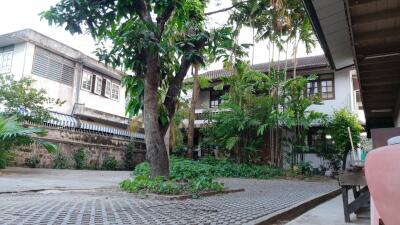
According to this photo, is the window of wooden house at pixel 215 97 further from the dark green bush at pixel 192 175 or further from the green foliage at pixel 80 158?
the green foliage at pixel 80 158

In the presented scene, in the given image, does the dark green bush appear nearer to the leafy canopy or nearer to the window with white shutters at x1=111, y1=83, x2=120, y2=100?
the leafy canopy

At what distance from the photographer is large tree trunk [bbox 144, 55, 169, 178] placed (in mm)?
7641

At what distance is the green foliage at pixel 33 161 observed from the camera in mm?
15547

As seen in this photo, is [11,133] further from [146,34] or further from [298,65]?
[298,65]

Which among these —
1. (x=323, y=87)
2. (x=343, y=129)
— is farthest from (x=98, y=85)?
(x=343, y=129)

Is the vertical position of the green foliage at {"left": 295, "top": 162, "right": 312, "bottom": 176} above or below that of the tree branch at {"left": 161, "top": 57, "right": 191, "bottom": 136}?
below

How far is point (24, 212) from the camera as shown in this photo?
4.39m

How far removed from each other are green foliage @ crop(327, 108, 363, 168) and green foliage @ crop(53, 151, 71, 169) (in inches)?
524

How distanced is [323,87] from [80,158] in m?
13.9

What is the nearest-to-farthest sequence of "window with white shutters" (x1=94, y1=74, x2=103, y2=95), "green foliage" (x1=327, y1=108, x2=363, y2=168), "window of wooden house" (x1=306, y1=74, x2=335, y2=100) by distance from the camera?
"green foliage" (x1=327, y1=108, x2=363, y2=168)
"window of wooden house" (x1=306, y1=74, x2=335, y2=100)
"window with white shutters" (x1=94, y1=74, x2=103, y2=95)

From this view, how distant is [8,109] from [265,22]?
12758mm

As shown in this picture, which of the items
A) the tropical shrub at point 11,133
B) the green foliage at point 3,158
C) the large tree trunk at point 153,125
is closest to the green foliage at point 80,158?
the green foliage at point 3,158

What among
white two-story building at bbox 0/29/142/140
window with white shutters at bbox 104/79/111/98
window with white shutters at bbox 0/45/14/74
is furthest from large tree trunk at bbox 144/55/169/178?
window with white shutters at bbox 104/79/111/98

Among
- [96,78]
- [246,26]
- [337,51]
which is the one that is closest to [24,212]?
[337,51]
